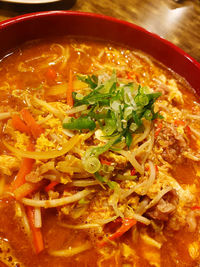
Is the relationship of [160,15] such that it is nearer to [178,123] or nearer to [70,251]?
[178,123]

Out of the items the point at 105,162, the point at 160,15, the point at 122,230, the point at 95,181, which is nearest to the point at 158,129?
the point at 105,162

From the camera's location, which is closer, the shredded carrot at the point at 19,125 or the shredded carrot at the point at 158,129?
the shredded carrot at the point at 19,125

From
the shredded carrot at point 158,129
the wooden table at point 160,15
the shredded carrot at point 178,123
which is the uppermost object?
the wooden table at point 160,15

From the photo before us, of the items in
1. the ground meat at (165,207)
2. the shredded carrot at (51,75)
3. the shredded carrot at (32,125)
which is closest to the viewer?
the ground meat at (165,207)

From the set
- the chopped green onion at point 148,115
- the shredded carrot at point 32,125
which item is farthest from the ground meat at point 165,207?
the shredded carrot at point 32,125

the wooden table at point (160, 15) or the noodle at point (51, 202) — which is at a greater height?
the wooden table at point (160, 15)

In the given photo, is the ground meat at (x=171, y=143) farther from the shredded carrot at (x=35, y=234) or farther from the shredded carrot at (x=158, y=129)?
the shredded carrot at (x=35, y=234)

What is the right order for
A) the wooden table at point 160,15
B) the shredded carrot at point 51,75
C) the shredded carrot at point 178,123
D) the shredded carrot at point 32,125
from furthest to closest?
1. the wooden table at point 160,15
2. the shredded carrot at point 51,75
3. the shredded carrot at point 178,123
4. the shredded carrot at point 32,125

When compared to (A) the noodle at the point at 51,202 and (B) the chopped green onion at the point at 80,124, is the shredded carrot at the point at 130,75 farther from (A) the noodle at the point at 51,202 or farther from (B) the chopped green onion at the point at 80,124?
(A) the noodle at the point at 51,202
